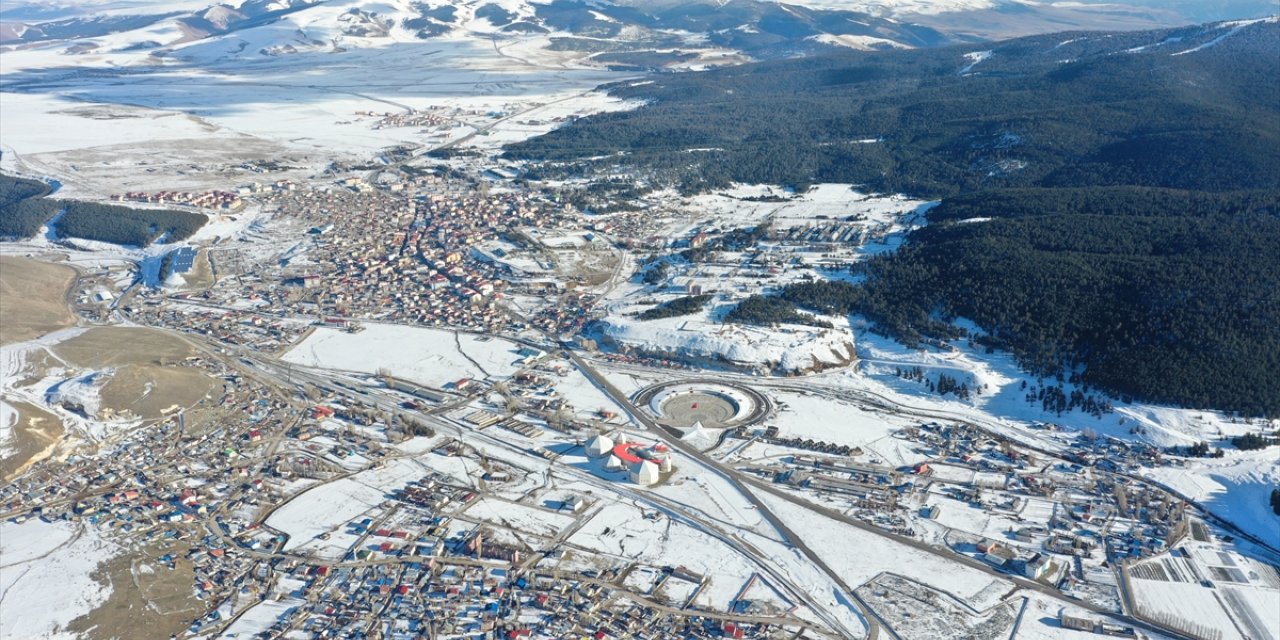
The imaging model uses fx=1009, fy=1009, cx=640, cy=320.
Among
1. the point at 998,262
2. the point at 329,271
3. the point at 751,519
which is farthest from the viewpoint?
the point at 329,271

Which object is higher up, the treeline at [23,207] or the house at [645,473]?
the house at [645,473]

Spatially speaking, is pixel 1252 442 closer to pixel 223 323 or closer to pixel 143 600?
pixel 143 600

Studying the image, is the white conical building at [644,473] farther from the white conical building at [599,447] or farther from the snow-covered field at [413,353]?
the snow-covered field at [413,353]

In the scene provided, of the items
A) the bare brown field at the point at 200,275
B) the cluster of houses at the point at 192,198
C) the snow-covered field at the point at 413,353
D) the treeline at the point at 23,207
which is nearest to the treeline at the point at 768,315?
the snow-covered field at the point at 413,353

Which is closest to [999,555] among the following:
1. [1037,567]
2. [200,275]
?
[1037,567]

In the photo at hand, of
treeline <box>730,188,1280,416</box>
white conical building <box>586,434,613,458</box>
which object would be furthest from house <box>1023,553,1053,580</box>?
white conical building <box>586,434,613,458</box>

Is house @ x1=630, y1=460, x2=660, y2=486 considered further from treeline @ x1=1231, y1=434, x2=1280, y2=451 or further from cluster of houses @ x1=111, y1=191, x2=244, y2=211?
cluster of houses @ x1=111, y1=191, x2=244, y2=211

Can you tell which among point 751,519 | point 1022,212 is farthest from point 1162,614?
point 1022,212

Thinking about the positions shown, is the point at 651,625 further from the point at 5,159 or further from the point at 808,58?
the point at 808,58
